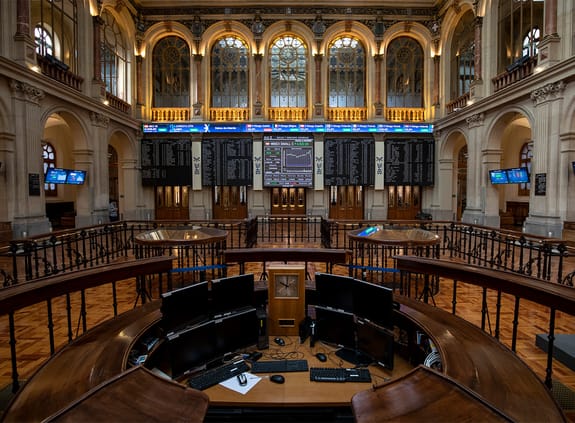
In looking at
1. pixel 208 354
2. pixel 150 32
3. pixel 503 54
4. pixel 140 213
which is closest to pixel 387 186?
pixel 503 54

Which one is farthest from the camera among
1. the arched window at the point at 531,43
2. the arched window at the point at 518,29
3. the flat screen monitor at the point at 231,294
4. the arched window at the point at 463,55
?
the arched window at the point at 463,55

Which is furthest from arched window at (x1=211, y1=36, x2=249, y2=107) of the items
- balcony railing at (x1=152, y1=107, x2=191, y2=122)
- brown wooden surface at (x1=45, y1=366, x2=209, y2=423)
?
brown wooden surface at (x1=45, y1=366, x2=209, y2=423)

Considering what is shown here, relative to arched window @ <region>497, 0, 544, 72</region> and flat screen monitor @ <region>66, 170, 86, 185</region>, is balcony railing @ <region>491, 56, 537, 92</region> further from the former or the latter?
flat screen monitor @ <region>66, 170, 86, 185</region>

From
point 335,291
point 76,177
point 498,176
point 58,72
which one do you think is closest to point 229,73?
point 58,72

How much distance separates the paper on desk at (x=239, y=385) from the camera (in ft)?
6.64

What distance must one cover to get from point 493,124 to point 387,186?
17.8 ft

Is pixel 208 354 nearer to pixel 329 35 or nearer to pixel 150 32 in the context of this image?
pixel 329 35

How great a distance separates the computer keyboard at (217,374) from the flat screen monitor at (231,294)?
0.38 metres

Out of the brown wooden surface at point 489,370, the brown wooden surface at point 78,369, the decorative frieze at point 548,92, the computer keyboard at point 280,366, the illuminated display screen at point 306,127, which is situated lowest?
the computer keyboard at point 280,366

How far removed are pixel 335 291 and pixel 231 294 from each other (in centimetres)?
86

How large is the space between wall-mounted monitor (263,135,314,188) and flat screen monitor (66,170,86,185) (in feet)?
24.3

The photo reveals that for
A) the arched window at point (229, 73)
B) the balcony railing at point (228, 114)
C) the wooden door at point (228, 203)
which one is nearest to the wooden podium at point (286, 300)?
the wooden door at point (228, 203)

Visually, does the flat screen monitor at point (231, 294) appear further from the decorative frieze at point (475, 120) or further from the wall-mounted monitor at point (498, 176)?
the decorative frieze at point (475, 120)

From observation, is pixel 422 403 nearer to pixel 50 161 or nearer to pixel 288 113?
pixel 288 113
